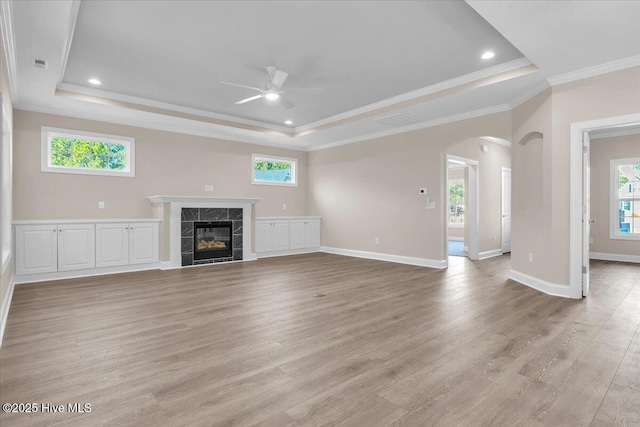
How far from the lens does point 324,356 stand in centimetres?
248

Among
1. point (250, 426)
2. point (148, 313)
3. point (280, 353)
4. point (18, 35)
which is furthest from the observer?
point (148, 313)

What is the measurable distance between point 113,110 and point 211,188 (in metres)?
2.31

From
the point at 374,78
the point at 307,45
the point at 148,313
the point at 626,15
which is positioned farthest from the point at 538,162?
the point at 148,313

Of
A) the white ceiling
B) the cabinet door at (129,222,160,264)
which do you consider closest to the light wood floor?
the cabinet door at (129,222,160,264)

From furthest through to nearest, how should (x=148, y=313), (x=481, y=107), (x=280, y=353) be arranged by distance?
(x=481, y=107), (x=148, y=313), (x=280, y=353)

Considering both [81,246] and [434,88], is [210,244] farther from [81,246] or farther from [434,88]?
[434,88]

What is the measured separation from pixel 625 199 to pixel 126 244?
9.69m

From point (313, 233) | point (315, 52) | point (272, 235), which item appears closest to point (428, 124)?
point (315, 52)

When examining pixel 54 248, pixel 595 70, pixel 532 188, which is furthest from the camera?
pixel 54 248

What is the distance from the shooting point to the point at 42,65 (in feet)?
12.6

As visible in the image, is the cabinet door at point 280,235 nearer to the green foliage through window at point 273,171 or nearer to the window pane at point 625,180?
the green foliage through window at point 273,171

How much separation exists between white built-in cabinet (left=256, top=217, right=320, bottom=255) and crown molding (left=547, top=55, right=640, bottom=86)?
5567mm

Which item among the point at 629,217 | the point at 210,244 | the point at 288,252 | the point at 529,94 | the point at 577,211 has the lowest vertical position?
the point at 288,252

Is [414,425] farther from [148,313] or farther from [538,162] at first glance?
[538,162]
